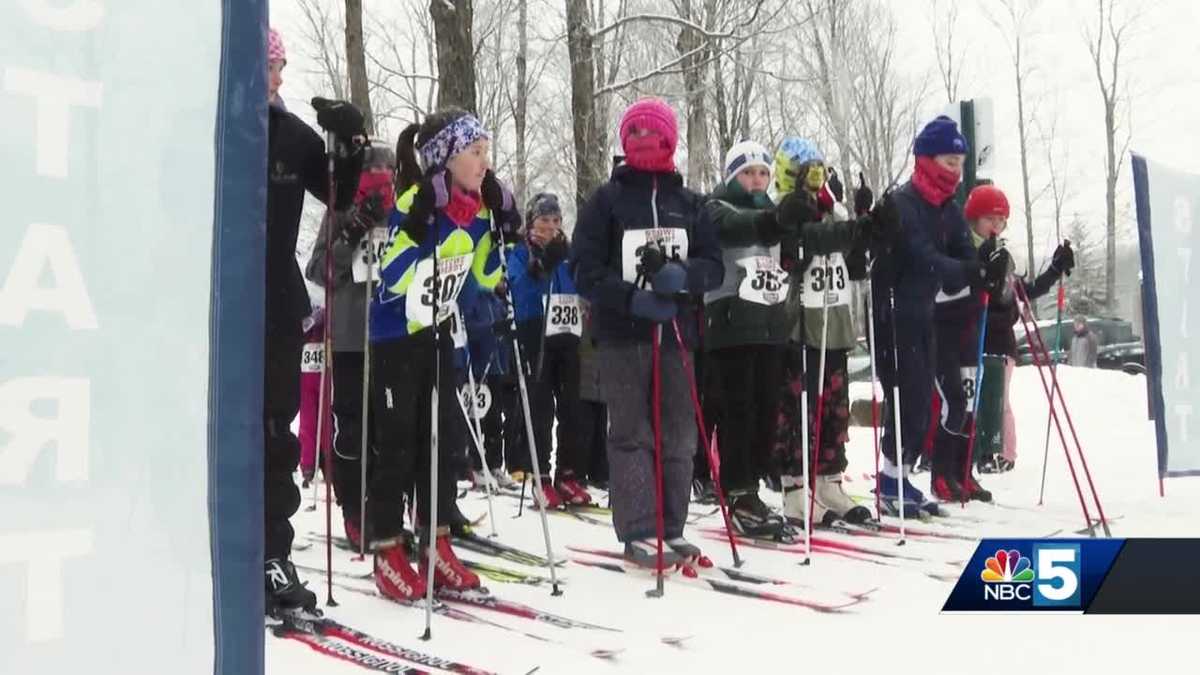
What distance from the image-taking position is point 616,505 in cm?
445

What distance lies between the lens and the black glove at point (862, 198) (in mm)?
4676

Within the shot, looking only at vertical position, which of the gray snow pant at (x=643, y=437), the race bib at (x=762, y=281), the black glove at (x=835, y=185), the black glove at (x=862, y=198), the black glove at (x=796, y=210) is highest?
the black glove at (x=835, y=185)

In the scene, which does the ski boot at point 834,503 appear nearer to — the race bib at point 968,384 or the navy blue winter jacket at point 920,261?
the navy blue winter jacket at point 920,261

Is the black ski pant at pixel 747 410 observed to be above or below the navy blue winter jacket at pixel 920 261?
below

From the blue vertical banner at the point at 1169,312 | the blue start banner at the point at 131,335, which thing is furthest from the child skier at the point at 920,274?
the blue start banner at the point at 131,335

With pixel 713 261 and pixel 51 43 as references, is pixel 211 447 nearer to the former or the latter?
pixel 51 43

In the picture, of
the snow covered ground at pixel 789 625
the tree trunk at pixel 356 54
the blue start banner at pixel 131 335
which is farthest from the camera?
the tree trunk at pixel 356 54

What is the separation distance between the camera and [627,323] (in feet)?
14.5

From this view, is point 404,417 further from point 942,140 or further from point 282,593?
point 942,140

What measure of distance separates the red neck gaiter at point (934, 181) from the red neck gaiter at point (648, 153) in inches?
72.1

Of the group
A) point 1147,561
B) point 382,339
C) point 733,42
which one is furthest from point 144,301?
point 733,42

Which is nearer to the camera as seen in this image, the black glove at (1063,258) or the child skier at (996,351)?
the black glove at (1063,258)

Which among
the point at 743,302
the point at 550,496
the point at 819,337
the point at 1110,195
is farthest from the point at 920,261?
the point at 1110,195

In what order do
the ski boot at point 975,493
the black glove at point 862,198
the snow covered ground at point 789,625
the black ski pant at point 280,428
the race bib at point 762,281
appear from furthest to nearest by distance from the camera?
the ski boot at point 975,493 < the race bib at point 762,281 < the black glove at point 862,198 < the black ski pant at point 280,428 < the snow covered ground at point 789,625
